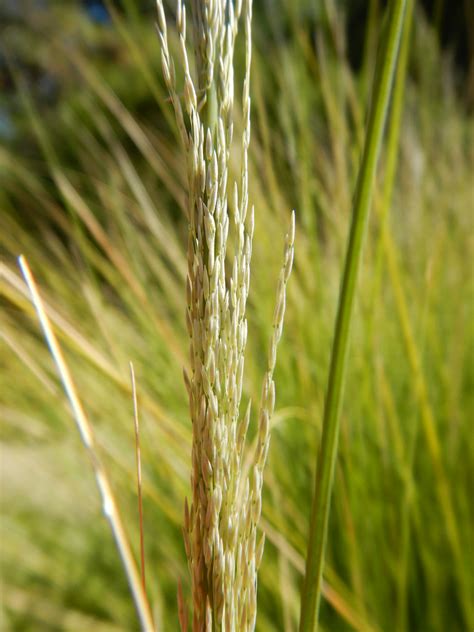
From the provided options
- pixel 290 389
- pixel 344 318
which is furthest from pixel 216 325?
pixel 290 389

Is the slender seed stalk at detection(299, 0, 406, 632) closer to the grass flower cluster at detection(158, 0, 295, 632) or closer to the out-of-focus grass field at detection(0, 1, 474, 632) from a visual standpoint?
the grass flower cluster at detection(158, 0, 295, 632)

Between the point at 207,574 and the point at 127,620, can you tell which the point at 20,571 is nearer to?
the point at 127,620

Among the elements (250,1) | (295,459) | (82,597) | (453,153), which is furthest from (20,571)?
(250,1)

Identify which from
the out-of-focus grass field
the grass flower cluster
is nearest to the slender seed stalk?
the grass flower cluster

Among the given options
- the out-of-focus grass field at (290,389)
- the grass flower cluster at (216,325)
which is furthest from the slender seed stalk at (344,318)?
the out-of-focus grass field at (290,389)

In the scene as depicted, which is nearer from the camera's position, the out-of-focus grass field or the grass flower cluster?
the grass flower cluster

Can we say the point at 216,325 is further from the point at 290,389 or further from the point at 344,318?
the point at 290,389
